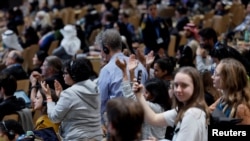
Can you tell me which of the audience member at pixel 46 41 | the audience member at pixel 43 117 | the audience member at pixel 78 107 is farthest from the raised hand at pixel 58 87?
the audience member at pixel 46 41

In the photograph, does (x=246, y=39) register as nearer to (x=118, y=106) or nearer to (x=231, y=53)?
(x=231, y=53)

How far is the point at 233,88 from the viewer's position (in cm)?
455

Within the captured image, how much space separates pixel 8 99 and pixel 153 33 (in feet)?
11.7

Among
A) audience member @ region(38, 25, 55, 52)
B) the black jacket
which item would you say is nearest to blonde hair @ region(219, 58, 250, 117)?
the black jacket

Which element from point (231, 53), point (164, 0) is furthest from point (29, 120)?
point (164, 0)

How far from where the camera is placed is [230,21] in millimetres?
13422

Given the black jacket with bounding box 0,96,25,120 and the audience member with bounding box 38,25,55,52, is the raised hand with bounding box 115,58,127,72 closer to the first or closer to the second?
the black jacket with bounding box 0,96,25,120

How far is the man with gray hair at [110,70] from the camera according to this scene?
552cm

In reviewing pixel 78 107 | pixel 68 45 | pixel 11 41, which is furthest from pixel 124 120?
pixel 11 41

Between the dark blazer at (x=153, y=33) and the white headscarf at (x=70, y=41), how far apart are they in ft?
4.14

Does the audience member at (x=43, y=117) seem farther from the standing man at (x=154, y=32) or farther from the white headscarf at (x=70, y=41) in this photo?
the white headscarf at (x=70, y=41)

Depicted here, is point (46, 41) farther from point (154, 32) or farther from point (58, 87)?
point (58, 87)

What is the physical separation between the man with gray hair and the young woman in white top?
1.31 meters

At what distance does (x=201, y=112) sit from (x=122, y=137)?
0.75 meters
